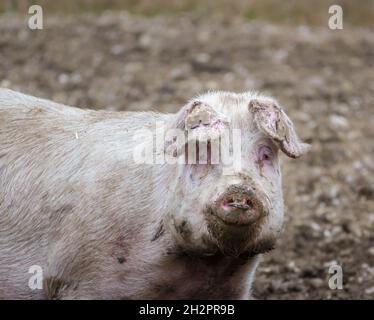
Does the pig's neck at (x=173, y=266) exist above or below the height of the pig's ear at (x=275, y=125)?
below

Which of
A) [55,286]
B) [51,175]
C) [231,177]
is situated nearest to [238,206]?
[231,177]

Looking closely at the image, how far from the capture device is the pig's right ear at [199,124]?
16.8 ft

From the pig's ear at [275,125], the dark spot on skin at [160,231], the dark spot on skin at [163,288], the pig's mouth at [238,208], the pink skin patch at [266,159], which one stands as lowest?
the dark spot on skin at [163,288]

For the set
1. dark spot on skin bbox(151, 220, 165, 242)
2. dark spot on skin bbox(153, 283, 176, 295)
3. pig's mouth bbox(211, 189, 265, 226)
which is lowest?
dark spot on skin bbox(153, 283, 176, 295)

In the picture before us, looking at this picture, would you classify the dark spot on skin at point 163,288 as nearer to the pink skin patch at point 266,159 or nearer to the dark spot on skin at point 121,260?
the dark spot on skin at point 121,260

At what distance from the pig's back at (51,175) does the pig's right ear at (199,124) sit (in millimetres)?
505

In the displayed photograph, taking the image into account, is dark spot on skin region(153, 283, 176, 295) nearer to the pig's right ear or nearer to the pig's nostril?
the pig's right ear

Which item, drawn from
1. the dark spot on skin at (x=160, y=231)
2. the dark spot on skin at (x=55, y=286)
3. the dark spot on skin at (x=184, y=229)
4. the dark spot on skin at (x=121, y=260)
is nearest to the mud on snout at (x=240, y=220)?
the dark spot on skin at (x=184, y=229)

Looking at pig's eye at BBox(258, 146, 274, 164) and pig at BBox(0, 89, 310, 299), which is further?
pig's eye at BBox(258, 146, 274, 164)

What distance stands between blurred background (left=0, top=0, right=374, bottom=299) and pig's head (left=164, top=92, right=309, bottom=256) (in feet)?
7.76

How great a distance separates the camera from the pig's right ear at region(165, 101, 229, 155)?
5.11 m

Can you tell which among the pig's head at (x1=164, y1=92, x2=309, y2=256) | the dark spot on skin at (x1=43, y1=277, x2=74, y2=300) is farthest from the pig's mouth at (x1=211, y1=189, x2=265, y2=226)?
the dark spot on skin at (x1=43, y1=277, x2=74, y2=300)
